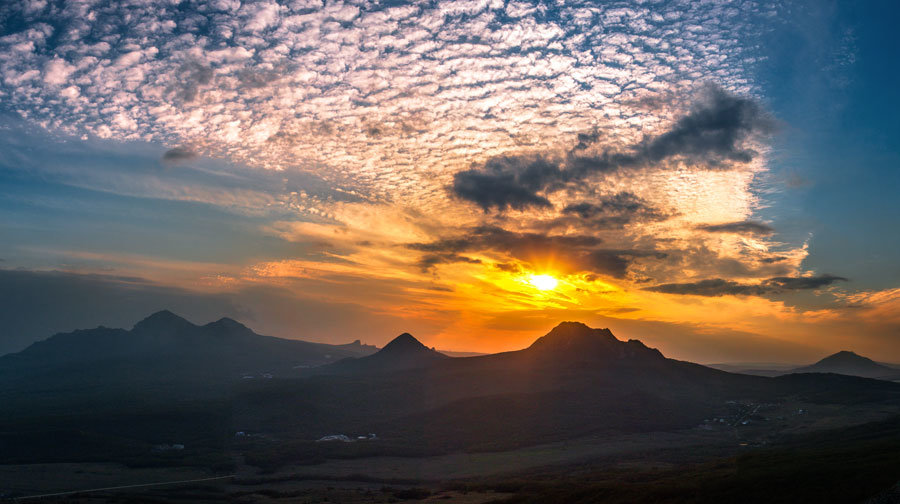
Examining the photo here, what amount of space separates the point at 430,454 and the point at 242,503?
77.7 m

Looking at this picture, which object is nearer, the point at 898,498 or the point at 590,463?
the point at 898,498

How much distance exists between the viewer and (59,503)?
350 feet

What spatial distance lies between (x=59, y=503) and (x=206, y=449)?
79445 millimetres

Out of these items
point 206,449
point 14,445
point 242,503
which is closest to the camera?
point 242,503

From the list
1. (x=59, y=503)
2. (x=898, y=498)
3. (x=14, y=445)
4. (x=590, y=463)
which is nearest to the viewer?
(x=898, y=498)

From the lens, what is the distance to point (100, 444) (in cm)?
17725

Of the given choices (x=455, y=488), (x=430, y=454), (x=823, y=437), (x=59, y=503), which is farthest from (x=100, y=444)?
(x=823, y=437)

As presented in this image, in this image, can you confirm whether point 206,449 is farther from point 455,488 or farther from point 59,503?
point 455,488

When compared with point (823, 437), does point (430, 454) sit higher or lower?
lower

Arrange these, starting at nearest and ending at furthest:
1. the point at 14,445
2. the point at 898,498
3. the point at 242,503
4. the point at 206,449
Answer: the point at 898,498
the point at 242,503
the point at 14,445
the point at 206,449

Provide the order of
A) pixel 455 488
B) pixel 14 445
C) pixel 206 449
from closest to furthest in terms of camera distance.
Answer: pixel 455 488
pixel 14 445
pixel 206 449

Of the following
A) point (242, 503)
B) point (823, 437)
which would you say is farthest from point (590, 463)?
point (242, 503)

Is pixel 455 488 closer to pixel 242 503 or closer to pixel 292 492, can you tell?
pixel 292 492

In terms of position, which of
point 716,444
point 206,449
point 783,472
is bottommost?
Result: point 206,449
